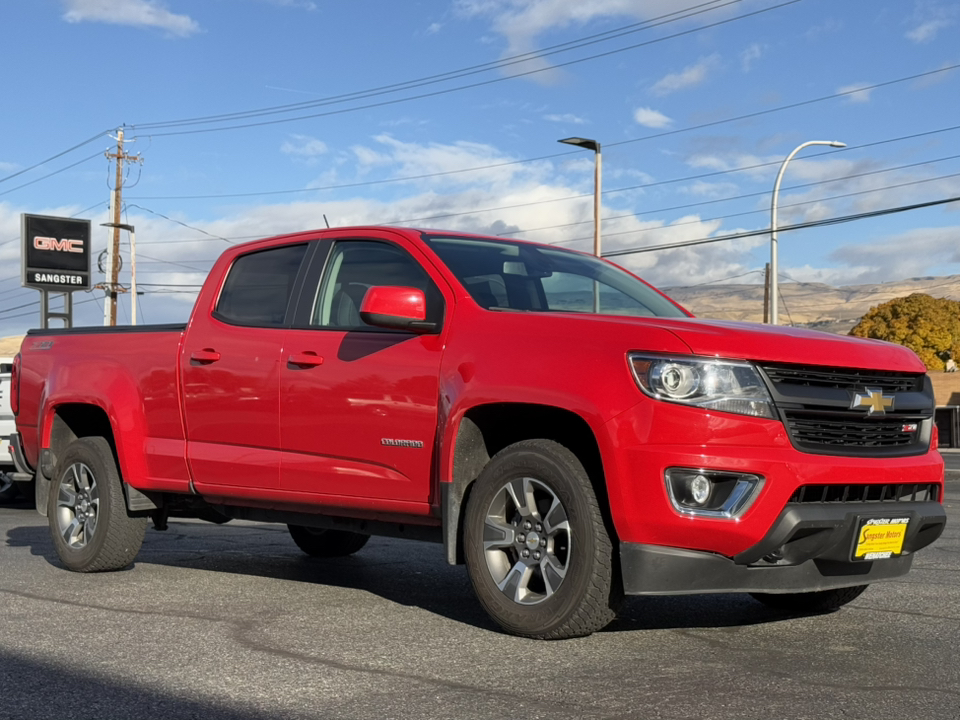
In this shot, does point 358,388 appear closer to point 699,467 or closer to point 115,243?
point 699,467

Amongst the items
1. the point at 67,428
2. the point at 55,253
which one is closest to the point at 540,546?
the point at 67,428

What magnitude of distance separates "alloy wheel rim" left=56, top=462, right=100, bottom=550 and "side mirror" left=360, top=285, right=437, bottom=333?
2.92 m

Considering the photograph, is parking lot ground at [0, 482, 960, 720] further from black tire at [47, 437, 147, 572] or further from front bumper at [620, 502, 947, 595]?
front bumper at [620, 502, 947, 595]

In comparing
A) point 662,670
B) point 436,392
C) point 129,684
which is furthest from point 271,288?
point 662,670

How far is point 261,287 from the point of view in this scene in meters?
6.90

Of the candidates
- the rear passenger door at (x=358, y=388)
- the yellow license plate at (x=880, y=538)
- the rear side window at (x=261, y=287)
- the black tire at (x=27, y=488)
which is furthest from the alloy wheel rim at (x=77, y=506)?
the black tire at (x=27, y=488)

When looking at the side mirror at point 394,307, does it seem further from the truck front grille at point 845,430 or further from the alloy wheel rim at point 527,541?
the truck front grille at point 845,430

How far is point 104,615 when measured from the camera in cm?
604

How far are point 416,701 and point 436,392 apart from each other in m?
1.76

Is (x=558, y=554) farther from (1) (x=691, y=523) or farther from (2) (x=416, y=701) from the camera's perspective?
(2) (x=416, y=701)

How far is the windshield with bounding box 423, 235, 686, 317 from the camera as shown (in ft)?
19.8

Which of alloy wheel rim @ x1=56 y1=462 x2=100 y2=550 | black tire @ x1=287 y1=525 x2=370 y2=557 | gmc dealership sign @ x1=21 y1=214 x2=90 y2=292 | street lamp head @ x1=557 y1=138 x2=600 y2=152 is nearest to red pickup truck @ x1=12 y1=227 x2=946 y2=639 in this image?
alloy wheel rim @ x1=56 y1=462 x2=100 y2=550

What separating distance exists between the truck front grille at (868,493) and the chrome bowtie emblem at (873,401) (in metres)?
0.32

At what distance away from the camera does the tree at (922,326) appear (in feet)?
259
